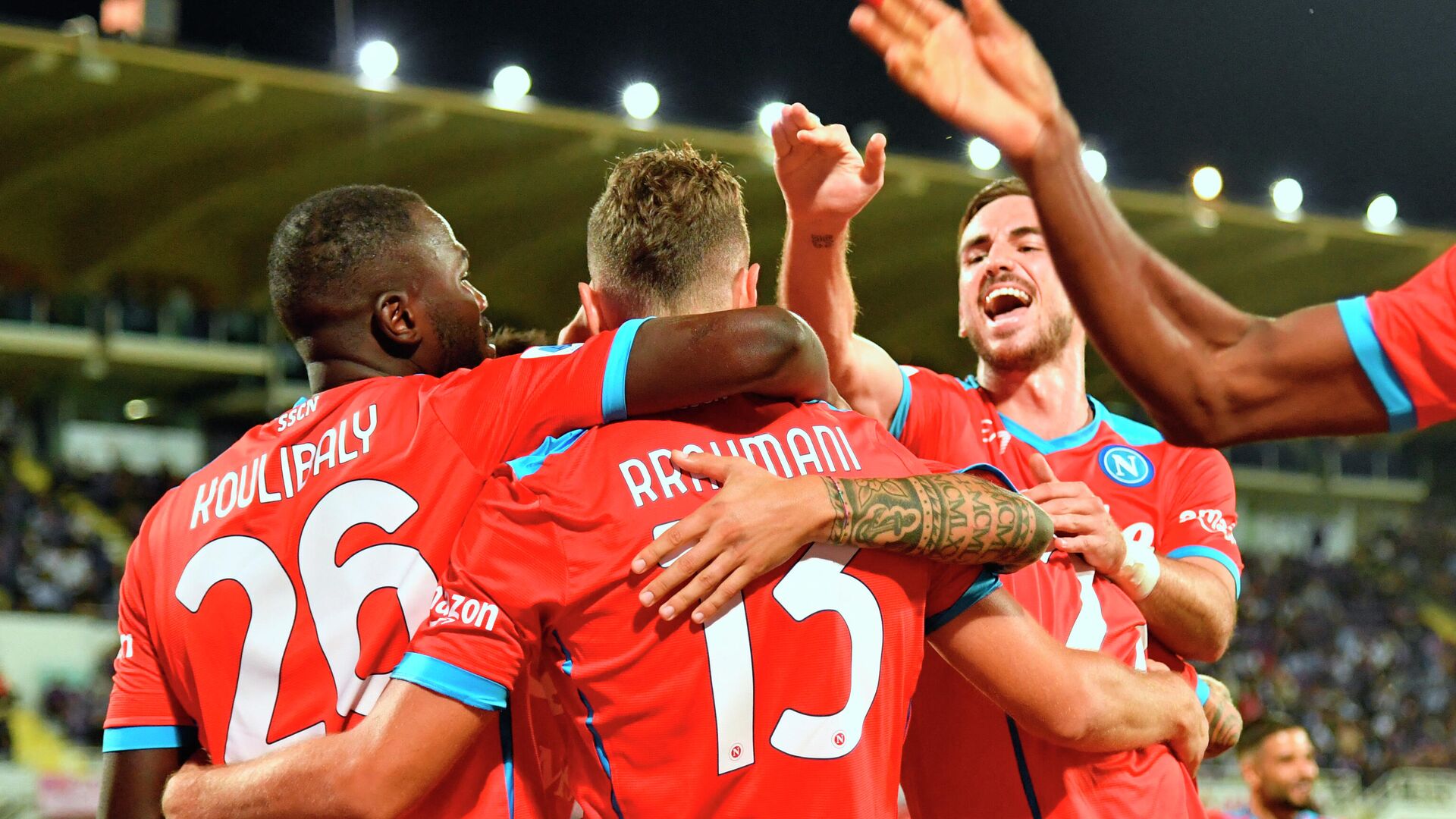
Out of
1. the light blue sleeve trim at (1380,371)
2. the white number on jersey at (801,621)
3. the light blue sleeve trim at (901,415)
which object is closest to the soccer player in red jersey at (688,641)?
the white number on jersey at (801,621)

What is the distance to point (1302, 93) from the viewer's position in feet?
84.6

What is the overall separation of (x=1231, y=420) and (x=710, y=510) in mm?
844

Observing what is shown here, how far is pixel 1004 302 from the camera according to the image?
4.03m

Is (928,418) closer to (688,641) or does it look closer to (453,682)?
(688,641)

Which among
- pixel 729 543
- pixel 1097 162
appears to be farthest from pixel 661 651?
pixel 1097 162

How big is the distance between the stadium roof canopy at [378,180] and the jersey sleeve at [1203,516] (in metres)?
12.7

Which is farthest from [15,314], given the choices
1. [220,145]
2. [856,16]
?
[856,16]

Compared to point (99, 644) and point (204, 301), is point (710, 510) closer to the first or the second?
point (99, 644)

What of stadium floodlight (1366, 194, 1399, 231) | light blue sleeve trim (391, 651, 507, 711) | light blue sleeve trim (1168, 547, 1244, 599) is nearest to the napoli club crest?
light blue sleeve trim (1168, 547, 1244, 599)

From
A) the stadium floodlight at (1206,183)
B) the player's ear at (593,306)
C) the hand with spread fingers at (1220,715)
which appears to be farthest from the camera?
the stadium floodlight at (1206,183)

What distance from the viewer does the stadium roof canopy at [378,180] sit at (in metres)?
18.4

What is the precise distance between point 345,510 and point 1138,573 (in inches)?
68.3

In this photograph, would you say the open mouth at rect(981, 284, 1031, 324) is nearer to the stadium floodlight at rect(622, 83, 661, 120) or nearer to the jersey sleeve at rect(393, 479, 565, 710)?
the jersey sleeve at rect(393, 479, 565, 710)

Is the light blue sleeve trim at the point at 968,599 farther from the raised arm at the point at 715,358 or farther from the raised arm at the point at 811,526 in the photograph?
the raised arm at the point at 715,358
